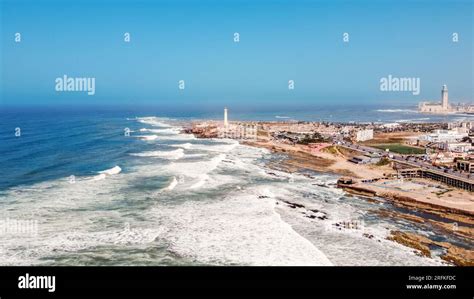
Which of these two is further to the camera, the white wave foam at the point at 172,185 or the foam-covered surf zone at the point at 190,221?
the white wave foam at the point at 172,185

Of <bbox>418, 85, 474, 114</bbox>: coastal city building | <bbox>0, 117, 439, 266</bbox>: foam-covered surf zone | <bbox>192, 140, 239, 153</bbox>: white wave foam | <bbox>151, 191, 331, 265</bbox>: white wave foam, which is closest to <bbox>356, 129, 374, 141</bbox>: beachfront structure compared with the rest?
<bbox>192, 140, 239, 153</bbox>: white wave foam

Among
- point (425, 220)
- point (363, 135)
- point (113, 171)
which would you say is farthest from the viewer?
point (363, 135)

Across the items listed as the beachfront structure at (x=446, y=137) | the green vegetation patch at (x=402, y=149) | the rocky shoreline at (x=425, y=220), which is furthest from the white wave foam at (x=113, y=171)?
the beachfront structure at (x=446, y=137)

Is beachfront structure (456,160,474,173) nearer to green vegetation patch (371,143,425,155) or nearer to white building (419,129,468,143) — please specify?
green vegetation patch (371,143,425,155)

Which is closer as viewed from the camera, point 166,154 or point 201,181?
point 201,181

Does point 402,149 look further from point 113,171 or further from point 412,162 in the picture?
point 113,171

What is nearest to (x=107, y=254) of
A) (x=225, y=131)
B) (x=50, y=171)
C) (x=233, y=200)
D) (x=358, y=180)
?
(x=233, y=200)

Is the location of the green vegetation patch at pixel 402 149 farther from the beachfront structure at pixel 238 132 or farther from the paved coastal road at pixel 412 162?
the beachfront structure at pixel 238 132

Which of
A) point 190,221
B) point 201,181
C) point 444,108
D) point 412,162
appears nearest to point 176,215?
point 190,221
